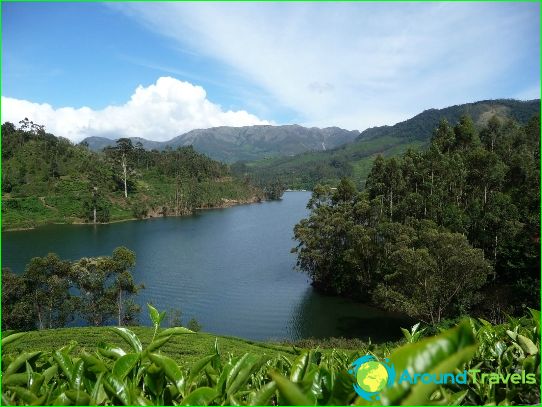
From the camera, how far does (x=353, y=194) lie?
24.8 metres

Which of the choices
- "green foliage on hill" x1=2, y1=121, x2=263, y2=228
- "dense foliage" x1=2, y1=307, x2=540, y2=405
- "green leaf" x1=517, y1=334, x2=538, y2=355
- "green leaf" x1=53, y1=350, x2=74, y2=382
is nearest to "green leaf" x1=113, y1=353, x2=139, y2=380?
"dense foliage" x1=2, y1=307, x2=540, y2=405

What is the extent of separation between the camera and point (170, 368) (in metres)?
1.40

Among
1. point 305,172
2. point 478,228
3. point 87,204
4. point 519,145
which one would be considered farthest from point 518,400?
point 305,172

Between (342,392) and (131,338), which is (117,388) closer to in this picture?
(131,338)

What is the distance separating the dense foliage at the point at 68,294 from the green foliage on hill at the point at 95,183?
29791mm

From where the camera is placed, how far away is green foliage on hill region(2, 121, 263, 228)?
157 feet

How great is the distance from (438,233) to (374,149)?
127m

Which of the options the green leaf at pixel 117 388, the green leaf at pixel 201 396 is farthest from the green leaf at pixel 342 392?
the green leaf at pixel 117 388

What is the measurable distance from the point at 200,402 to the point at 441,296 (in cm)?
1658

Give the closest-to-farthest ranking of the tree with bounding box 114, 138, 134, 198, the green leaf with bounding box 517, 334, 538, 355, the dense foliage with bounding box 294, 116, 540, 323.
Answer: the green leaf with bounding box 517, 334, 538, 355 < the dense foliage with bounding box 294, 116, 540, 323 < the tree with bounding box 114, 138, 134, 198

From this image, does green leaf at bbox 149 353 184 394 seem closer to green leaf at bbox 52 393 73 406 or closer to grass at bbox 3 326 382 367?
green leaf at bbox 52 393 73 406

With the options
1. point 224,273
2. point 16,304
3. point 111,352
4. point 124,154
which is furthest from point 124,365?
point 124,154

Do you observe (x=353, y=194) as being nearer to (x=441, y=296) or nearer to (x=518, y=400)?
(x=441, y=296)

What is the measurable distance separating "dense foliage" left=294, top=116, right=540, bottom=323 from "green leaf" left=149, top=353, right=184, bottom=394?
48.8ft
